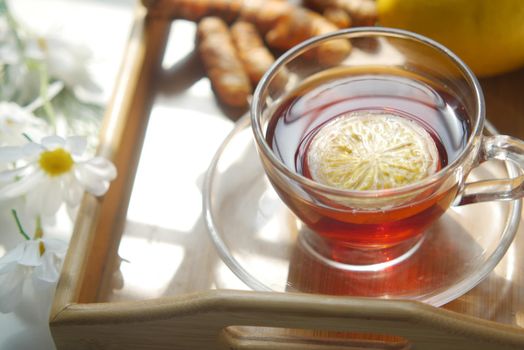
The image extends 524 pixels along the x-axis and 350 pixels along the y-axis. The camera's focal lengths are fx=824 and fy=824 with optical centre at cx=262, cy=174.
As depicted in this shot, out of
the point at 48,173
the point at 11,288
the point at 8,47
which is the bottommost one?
the point at 11,288

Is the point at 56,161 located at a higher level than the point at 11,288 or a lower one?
higher

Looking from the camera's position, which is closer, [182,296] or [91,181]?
[182,296]

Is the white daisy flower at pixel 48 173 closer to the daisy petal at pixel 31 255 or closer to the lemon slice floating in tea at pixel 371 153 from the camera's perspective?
the daisy petal at pixel 31 255

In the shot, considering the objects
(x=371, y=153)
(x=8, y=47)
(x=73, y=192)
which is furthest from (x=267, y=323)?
(x=8, y=47)

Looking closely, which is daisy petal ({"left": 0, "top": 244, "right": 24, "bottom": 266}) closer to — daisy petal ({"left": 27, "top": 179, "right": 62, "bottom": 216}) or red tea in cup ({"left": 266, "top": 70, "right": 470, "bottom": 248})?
daisy petal ({"left": 27, "top": 179, "right": 62, "bottom": 216})

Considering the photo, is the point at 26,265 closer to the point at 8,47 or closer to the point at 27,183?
the point at 27,183

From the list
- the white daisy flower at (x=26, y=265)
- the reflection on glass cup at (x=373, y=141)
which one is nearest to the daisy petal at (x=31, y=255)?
the white daisy flower at (x=26, y=265)

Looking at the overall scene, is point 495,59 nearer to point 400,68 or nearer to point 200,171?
point 400,68
